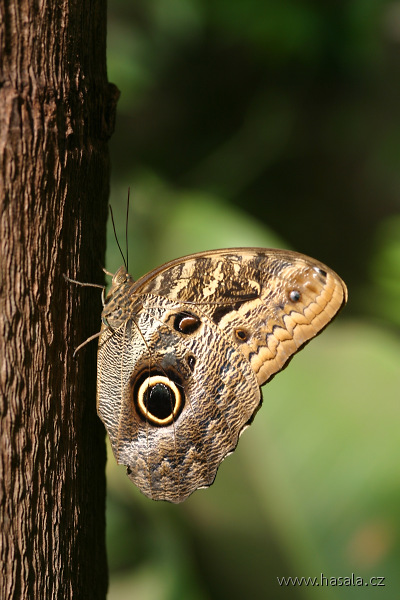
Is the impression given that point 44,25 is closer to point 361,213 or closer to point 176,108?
point 176,108

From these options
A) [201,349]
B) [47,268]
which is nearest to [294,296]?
[201,349]

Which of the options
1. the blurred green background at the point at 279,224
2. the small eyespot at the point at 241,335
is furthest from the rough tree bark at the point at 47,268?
the blurred green background at the point at 279,224

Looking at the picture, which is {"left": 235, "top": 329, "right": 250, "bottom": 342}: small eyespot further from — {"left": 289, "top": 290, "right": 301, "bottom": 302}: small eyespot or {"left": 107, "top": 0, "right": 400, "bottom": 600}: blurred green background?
{"left": 107, "top": 0, "right": 400, "bottom": 600}: blurred green background

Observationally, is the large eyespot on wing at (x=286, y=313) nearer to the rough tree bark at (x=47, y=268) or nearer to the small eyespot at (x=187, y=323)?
the small eyespot at (x=187, y=323)

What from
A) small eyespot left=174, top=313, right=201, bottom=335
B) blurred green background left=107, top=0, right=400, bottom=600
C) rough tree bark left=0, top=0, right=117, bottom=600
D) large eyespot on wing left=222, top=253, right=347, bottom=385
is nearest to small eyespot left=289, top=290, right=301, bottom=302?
large eyespot on wing left=222, top=253, right=347, bottom=385

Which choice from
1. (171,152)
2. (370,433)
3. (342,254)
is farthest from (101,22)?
(342,254)

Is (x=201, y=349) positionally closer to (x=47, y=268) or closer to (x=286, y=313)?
(x=286, y=313)
